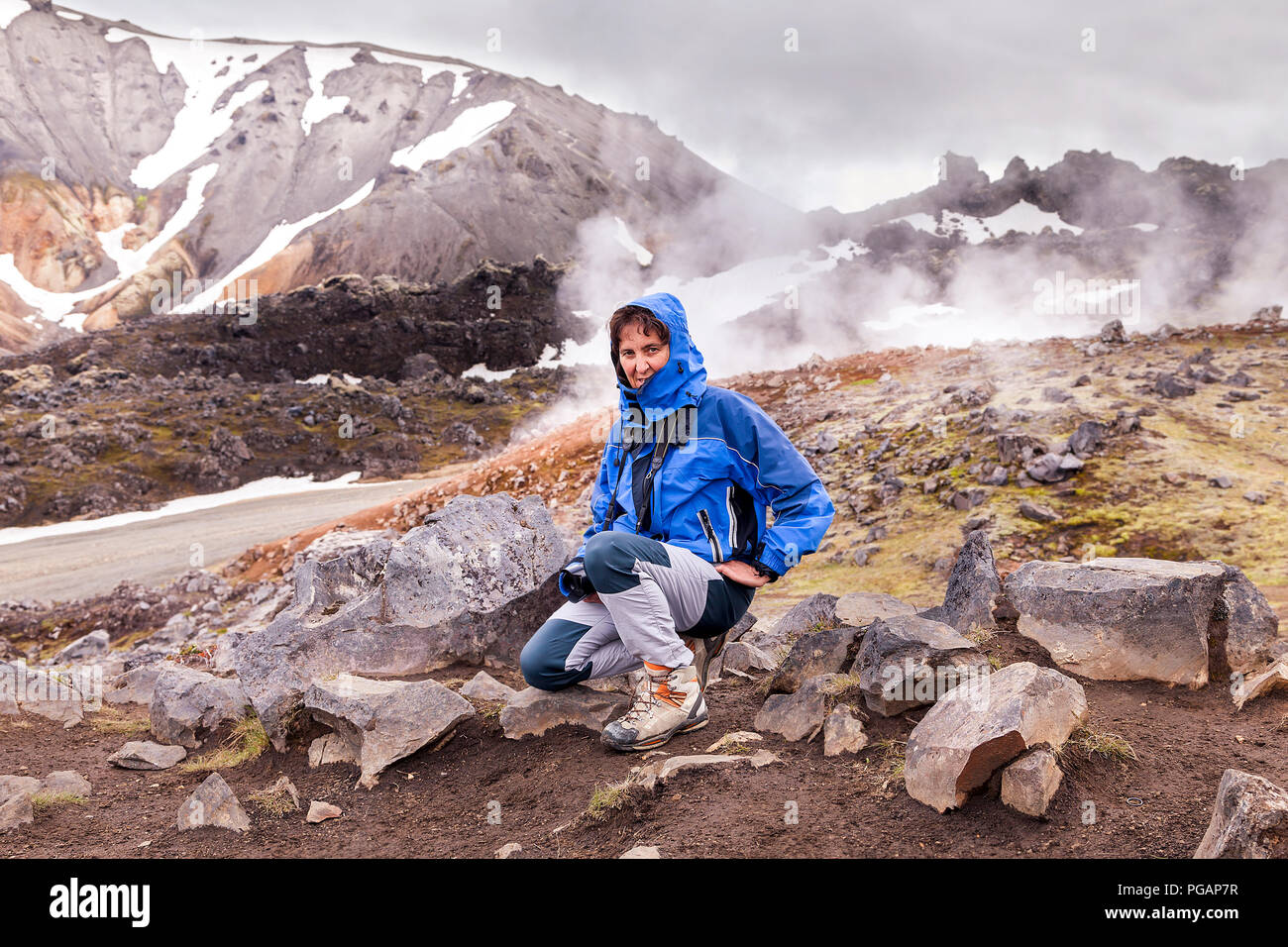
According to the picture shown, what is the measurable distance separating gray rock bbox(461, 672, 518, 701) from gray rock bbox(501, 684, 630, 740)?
1.84ft

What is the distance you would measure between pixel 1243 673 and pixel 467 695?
4715mm

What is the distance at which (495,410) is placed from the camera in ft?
182

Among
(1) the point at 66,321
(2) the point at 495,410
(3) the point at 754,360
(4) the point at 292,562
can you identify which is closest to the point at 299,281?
(1) the point at 66,321

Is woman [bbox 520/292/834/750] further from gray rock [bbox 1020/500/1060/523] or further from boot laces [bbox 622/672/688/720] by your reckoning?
gray rock [bbox 1020/500/1060/523]

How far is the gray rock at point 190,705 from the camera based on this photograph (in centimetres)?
584

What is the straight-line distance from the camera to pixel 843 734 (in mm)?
4113

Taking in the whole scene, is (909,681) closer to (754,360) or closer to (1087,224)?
(754,360)

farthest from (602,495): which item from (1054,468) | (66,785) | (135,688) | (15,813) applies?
(1054,468)

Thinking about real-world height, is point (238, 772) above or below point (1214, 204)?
below

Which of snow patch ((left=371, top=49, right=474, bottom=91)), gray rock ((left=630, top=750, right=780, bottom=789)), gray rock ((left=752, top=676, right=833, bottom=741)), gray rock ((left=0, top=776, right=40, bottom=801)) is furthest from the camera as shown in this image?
snow patch ((left=371, top=49, right=474, bottom=91))

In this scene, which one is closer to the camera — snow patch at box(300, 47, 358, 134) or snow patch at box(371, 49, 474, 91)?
snow patch at box(300, 47, 358, 134)

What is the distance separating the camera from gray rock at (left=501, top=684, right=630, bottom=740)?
491cm

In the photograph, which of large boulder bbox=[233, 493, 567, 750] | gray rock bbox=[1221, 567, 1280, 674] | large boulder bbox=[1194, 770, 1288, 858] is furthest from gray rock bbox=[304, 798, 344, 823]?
gray rock bbox=[1221, 567, 1280, 674]
